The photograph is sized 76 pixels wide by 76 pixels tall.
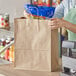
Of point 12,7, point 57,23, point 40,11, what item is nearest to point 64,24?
point 57,23

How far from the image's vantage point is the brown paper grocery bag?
125 centimetres

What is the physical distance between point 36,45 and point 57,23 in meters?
0.18

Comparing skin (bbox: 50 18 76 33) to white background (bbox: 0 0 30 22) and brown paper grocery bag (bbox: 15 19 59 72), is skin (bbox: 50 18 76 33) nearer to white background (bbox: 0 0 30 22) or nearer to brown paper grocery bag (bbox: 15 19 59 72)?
brown paper grocery bag (bbox: 15 19 59 72)

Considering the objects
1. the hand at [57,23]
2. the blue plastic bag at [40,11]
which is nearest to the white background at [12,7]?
the blue plastic bag at [40,11]

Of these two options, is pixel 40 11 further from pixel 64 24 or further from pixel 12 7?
pixel 12 7

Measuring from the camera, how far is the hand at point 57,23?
1146 mm

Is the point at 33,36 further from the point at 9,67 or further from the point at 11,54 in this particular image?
the point at 11,54

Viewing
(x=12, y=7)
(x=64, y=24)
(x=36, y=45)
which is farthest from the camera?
(x=12, y=7)

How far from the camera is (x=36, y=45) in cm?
127

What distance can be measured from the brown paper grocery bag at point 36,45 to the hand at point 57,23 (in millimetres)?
60

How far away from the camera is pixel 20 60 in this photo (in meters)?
1.31

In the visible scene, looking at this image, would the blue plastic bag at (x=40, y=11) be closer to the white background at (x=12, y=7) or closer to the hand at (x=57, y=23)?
the hand at (x=57, y=23)

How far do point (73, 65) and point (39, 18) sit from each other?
16.5 inches

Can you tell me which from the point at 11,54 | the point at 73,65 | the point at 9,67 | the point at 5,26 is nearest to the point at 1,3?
the point at 5,26
